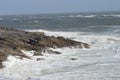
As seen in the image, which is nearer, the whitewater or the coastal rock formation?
the whitewater

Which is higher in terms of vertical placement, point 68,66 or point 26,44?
point 26,44

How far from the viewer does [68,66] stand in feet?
66.4

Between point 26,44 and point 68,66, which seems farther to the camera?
point 26,44

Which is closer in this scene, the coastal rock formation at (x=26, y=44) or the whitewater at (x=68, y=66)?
the whitewater at (x=68, y=66)

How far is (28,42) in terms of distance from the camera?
89.6 feet

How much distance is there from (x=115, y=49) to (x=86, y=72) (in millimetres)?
8954

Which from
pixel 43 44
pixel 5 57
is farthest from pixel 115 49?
pixel 5 57

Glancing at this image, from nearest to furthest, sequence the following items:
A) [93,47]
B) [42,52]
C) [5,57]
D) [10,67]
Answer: [10,67] < [5,57] < [42,52] < [93,47]

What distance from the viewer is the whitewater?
17562 mm

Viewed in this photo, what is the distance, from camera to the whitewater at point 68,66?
17.6 meters

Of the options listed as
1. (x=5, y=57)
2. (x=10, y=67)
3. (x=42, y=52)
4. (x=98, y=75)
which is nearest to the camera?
(x=98, y=75)

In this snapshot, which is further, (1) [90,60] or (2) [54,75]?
(1) [90,60]

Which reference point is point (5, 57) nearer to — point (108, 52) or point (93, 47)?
Answer: point (108, 52)

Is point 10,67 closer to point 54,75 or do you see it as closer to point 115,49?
point 54,75
